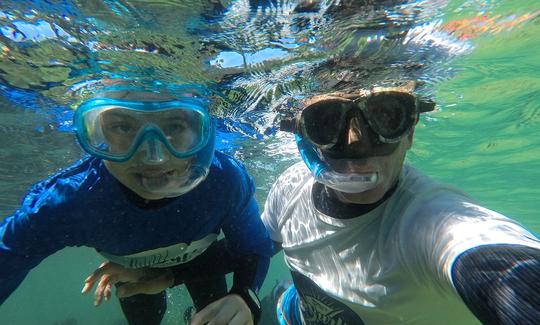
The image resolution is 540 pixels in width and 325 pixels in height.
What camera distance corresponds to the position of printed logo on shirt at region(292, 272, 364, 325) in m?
3.52

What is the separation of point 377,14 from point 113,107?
11.6 ft

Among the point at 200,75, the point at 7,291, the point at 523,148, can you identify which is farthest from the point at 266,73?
the point at 523,148

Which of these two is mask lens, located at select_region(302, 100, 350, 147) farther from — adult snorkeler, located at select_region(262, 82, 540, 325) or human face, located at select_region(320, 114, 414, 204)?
human face, located at select_region(320, 114, 414, 204)

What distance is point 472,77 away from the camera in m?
7.68

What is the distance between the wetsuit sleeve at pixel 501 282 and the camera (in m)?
1.57

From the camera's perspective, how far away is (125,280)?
4273mm

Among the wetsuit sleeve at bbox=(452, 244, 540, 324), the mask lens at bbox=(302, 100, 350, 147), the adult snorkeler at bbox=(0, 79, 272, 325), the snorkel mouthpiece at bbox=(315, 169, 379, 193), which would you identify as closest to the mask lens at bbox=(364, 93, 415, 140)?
the mask lens at bbox=(302, 100, 350, 147)

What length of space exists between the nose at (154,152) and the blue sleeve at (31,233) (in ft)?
A: 3.38

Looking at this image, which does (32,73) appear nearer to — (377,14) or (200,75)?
(200,75)

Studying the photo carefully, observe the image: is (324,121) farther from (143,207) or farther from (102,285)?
(102,285)

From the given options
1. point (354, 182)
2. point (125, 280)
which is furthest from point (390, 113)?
point (125, 280)

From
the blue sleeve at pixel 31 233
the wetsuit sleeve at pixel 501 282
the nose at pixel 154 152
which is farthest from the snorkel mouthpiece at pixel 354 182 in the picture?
the blue sleeve at pixel 31 233

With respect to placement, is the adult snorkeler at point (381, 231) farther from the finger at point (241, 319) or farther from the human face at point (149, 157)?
the human face at point (149, 157)

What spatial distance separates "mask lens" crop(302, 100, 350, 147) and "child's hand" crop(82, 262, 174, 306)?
2.94 m
